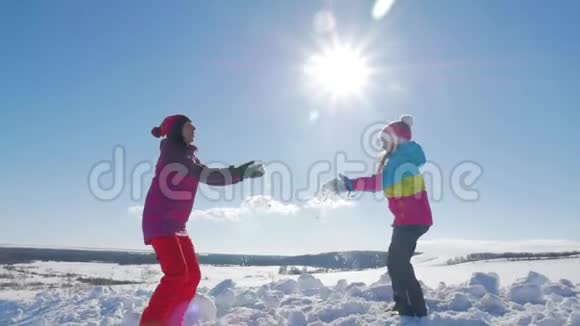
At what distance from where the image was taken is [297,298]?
586cm

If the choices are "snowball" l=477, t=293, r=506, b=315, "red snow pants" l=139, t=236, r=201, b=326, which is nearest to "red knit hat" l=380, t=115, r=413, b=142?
"snowball" l=477, t=293, r=506, b=315

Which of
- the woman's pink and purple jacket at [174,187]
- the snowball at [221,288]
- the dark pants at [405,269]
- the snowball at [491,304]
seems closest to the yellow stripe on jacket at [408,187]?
the dark pants at [405,269]

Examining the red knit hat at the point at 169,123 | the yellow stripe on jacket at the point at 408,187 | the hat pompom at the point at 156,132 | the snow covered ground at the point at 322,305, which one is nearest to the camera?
the red knit hat at the point at 169,123

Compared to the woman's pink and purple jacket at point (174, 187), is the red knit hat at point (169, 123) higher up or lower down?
higher up

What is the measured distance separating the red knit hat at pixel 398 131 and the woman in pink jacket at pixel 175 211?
5.51 ft

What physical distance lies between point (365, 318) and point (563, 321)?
1.76 metres

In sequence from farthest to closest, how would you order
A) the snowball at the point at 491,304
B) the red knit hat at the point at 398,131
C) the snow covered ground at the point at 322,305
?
the red knit hat at the point at 398,131 < the snowball at the point at 491,304 < the snow covered ground at the point at 322,305

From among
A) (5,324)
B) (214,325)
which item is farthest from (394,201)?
(5,324)

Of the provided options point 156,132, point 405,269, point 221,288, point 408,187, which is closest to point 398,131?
point 408,187

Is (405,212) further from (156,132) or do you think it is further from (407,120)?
(156,132)

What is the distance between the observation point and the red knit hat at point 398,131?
5121mm

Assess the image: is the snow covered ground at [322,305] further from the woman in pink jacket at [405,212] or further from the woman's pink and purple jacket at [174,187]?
the woman's pink and purple jacket at [174,187]

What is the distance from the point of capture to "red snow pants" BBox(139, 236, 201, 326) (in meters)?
3.69

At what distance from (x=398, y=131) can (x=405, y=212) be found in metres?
0.92
